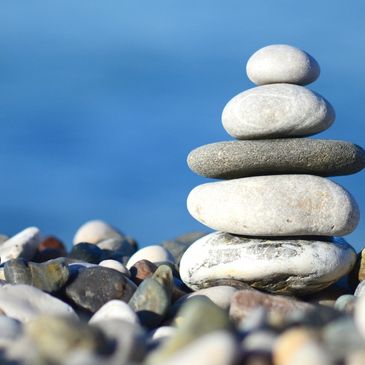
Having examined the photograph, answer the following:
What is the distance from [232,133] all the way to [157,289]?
211 centimetres

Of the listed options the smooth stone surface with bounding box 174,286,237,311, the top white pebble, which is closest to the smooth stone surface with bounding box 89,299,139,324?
the smooth stone surface with bounding box 174,286,237,311

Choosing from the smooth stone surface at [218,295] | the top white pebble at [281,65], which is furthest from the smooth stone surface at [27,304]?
the top white pebble at [281,65]

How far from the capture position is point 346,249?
7.47 m

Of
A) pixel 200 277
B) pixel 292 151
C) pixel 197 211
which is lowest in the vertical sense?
pixel 200 277

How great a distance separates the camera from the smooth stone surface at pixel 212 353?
3066 millimetres

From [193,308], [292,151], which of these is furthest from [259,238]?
[193,308]

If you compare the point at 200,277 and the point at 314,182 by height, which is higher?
the point at 314,182

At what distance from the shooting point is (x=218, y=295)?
21.3 ft

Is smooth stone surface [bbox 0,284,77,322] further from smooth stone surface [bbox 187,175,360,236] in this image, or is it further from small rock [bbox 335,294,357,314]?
small rock [bbox 335,294,357,314]

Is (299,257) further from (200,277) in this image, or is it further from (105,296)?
(105,296)

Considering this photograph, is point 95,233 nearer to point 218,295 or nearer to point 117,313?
point 218,295

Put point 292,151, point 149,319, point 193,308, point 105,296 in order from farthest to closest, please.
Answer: point 292,151 → point 105,296 → point 149,319 → point 193,308

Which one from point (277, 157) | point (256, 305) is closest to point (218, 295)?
point (256, 305)

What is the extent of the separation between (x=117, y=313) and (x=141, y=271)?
2461 millimetres
